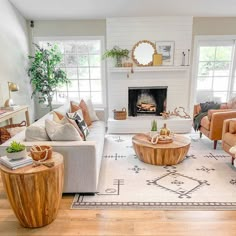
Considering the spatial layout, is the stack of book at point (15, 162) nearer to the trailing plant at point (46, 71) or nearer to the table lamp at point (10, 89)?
the table lamp at point (10, 89)

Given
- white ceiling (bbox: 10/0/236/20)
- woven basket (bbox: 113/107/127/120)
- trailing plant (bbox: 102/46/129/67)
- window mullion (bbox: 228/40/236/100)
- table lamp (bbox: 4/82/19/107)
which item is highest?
white ceiling (bbox: 10/0/236/20)

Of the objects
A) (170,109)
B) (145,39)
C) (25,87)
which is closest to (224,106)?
(170,109)

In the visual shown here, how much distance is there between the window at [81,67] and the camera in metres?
5.06

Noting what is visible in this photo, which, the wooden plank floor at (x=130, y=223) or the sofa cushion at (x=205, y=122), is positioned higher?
the sofa cushion at (x=205, y=122)

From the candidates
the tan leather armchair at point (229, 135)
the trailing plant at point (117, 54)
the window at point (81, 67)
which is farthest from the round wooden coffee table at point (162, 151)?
the window at point (81, 67)

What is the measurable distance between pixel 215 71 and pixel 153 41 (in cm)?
161

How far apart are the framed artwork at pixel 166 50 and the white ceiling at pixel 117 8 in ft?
1.88

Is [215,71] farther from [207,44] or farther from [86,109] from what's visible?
[86,109]

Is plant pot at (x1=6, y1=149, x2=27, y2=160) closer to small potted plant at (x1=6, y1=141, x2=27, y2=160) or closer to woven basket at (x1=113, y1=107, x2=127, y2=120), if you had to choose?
small potted plant at (x1=6, y1=141, x2=27, y2=160)

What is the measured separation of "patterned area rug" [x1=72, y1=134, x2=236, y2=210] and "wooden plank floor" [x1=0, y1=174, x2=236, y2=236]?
0.10m

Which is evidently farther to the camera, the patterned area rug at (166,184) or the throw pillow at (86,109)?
the throw pillow at (86,109)

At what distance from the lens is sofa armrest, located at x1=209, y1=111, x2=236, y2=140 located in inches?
143

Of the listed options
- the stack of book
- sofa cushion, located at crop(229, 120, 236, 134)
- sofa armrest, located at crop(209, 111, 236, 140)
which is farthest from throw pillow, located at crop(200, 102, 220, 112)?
the stack of book

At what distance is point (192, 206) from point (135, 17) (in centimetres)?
393
